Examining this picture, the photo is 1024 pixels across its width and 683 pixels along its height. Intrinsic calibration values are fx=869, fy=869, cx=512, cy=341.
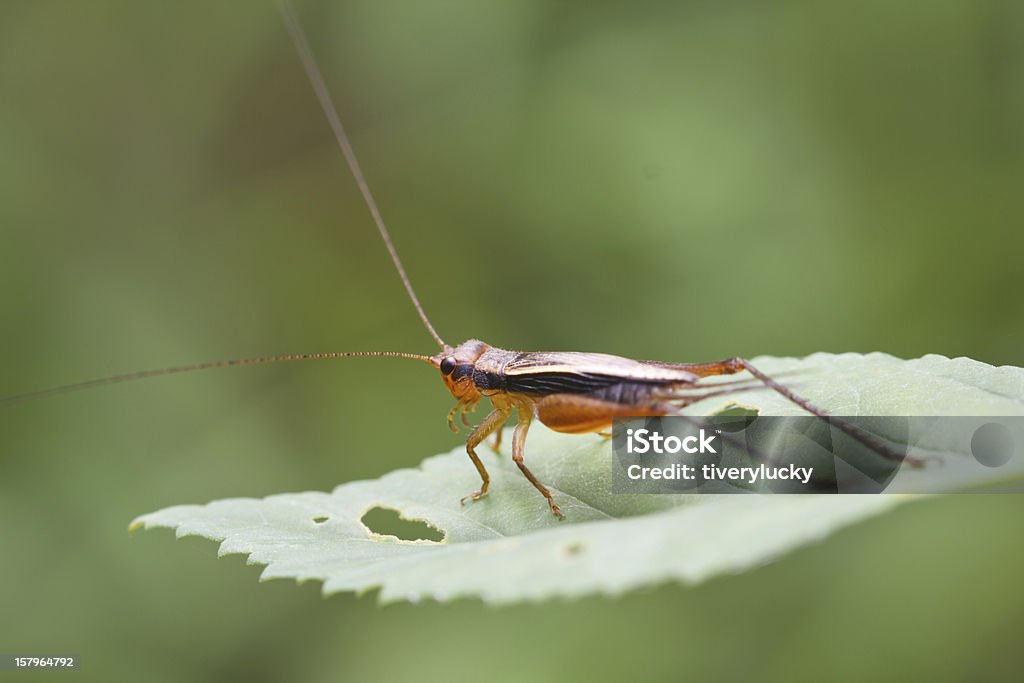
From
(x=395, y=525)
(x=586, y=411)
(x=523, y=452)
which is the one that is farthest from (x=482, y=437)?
(x=395, y=525)

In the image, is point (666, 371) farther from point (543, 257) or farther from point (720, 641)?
point (543, 257)

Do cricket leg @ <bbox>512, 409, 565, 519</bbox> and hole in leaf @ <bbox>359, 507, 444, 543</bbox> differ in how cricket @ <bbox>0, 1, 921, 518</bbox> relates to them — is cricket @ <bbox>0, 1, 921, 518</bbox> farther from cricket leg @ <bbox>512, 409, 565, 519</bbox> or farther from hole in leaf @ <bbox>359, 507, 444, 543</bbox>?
hole in leaf @ <bbox>359, 507, 444, 543</bbox>

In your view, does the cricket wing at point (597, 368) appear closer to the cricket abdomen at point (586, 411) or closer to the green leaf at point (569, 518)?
the cricket abdomen at point (586, 411)

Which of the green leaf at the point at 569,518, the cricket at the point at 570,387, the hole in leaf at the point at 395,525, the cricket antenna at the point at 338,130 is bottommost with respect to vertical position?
the green leaf at the point at 569,518

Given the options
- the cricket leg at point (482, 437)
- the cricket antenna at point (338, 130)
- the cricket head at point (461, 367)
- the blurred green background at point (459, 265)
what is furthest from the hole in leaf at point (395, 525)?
the blurred green background at point (459, 265)

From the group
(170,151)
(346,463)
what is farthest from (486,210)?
(170,151)

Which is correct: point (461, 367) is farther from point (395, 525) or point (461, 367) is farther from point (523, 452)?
point (395, 525)

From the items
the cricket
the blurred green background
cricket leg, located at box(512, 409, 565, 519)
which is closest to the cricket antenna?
the cricket
